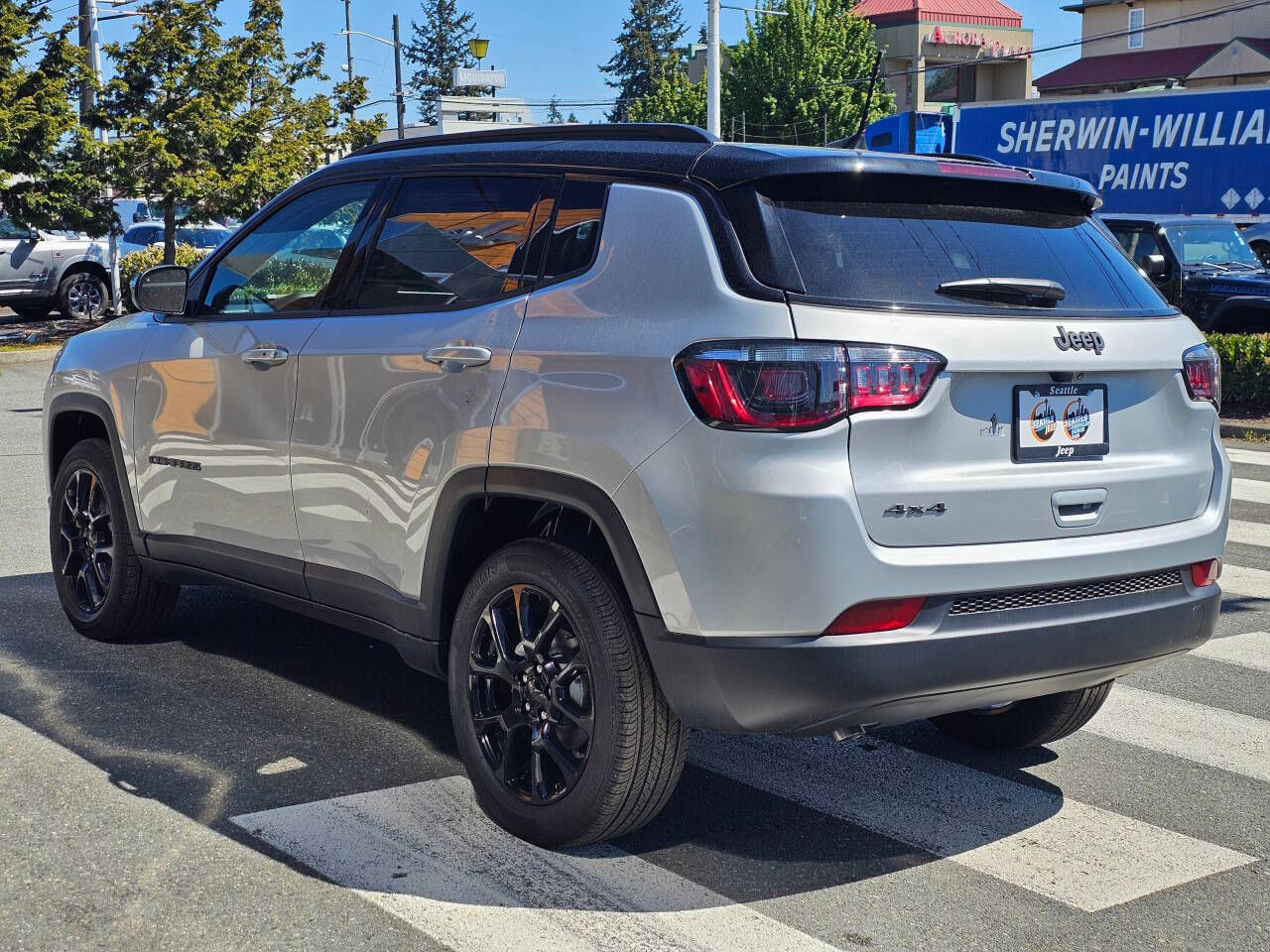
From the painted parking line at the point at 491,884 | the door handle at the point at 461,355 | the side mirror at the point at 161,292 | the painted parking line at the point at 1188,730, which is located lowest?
the painted parking line at the point at 1188,730

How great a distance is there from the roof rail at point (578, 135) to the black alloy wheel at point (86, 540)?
1.97 meters

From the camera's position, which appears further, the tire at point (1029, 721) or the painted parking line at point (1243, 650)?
the painted parking line at point (1243, 650)

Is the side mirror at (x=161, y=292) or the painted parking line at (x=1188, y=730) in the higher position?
the side mirror at (x=161, y=292)

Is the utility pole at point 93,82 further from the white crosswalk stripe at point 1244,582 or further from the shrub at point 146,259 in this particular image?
the white crosswalk stripe at point 1244,582

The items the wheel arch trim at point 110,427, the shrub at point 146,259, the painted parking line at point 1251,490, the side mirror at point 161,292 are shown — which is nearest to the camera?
the side mirror at point 161,292

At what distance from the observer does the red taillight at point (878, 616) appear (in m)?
3.43

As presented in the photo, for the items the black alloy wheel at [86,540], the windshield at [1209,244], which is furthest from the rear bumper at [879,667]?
the windshield at [1209,244]

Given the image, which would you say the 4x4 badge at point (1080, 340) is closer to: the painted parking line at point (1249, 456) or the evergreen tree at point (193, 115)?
the painted parking line at point (1249, 456)

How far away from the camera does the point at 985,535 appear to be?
3.58 metres

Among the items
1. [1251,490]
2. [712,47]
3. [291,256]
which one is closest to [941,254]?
[291,256]

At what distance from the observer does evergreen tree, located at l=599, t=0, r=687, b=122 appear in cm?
12331

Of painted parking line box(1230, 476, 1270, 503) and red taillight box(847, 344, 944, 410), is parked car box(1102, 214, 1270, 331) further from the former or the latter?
red taillight box(847, 344, 944, 410)

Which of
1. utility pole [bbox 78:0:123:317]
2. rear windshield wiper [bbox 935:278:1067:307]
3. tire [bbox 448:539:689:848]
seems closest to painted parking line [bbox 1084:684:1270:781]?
rear windshield wiper [bbox 935:278:1067:307]

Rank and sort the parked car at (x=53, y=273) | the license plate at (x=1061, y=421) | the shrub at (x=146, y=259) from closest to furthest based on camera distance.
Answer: the license plate at (x=1061, y=421), the parked car at (x=53, y=273), the shrub at (x=146, y=259)
